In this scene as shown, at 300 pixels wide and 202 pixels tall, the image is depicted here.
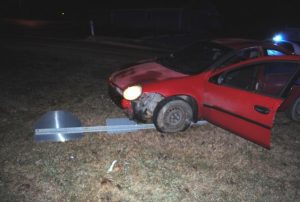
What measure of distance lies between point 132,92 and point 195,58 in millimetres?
1584

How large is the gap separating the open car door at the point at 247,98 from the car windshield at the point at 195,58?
45 cm

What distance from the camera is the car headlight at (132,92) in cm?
565

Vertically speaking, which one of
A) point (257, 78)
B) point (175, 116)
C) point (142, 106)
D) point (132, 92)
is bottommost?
point (175, 116)

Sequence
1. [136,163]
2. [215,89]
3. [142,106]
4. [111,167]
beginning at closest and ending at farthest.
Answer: [111,167], [136,163], [215,89], [142,106]

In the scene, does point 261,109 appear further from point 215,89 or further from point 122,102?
point 122,102

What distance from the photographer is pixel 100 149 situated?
5.36 metres

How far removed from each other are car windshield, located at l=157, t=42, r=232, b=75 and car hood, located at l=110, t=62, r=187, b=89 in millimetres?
193

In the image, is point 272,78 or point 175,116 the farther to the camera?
point 272,78

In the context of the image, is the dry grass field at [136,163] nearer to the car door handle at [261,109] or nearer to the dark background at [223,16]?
the car door handle at [261,109]

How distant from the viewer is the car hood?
5.84m

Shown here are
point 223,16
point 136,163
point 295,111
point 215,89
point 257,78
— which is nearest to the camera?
point 136,163

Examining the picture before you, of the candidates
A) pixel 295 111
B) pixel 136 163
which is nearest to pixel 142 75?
pixel 136 163

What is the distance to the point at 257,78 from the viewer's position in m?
5.90

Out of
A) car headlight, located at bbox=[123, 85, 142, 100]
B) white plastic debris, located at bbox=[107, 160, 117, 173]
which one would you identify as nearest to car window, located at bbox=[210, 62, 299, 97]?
car headlight, located at bbox=[123, 85, 142, 100]
